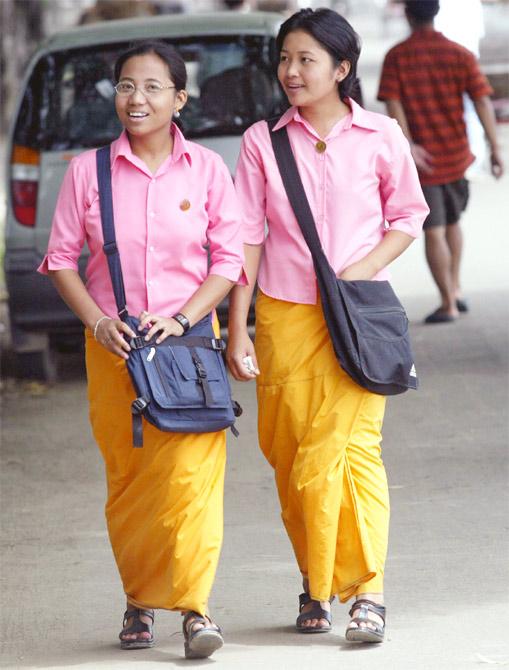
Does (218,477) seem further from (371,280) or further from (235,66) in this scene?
(235,66)

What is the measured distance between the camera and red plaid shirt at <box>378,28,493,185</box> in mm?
9398

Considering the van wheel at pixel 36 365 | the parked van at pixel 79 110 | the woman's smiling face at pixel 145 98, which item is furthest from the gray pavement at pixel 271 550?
the woman's smiling face at pixel 145 98

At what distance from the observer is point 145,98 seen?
4.45 metres

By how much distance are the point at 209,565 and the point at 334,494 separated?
1.37ft

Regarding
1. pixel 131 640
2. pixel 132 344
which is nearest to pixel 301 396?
pixel 132 344

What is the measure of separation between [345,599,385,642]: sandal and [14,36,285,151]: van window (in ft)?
14.1

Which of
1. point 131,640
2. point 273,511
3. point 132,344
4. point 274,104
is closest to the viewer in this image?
point 132,344

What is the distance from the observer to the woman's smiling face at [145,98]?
175 inches

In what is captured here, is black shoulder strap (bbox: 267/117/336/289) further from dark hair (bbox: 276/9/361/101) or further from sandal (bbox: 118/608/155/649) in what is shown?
sandal (bbox: 118/608/155/649)

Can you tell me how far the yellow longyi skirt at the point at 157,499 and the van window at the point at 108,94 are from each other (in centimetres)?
407

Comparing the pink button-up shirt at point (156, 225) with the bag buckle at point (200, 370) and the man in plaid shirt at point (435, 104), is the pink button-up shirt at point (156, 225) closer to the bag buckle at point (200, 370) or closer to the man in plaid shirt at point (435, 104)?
the bag buckle at point (200, 370)

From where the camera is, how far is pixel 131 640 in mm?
4656

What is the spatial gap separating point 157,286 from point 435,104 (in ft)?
17.4

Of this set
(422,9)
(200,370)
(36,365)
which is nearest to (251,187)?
(200,370)
